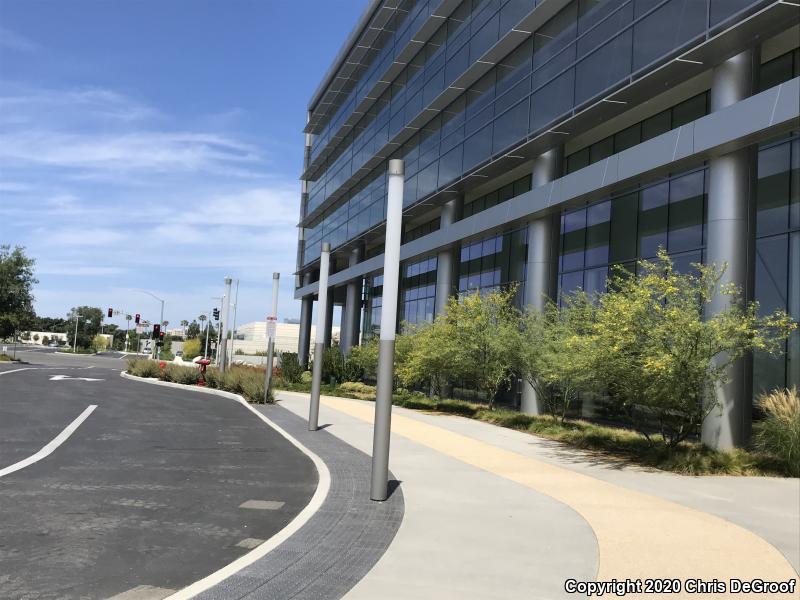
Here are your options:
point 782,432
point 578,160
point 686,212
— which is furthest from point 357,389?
point 782,432

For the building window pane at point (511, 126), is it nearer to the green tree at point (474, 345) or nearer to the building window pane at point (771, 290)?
the green tree at point (474, 345)

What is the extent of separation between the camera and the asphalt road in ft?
18.7

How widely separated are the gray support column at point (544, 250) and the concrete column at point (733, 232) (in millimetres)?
8012

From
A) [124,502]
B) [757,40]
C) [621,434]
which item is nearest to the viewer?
[124,502]

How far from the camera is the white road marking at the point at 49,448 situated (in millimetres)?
10055

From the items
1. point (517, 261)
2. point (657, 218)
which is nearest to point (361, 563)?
point (657, 218)

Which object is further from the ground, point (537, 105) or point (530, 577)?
point (537, 105)

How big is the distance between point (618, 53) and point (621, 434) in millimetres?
11500

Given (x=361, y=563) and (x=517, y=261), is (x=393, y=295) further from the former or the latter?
(x=517, y=261)

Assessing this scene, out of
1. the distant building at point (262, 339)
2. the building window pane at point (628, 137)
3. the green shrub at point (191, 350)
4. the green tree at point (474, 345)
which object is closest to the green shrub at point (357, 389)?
the green tree at point (474, 345)

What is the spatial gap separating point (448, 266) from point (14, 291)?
39.6m

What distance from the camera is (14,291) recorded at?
5297cm

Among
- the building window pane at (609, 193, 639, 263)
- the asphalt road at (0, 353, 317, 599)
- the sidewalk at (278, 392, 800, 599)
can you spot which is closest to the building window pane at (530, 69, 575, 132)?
the building window pane at (609, 193, 639, 263)

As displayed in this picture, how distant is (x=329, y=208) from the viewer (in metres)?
52.7
